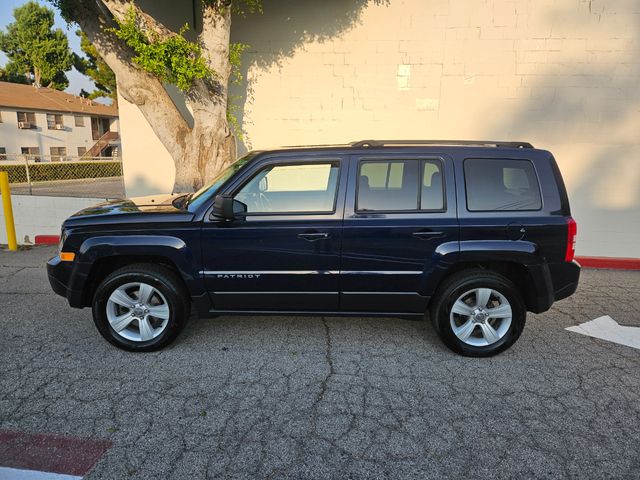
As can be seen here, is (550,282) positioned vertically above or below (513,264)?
below

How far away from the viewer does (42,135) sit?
34219mm

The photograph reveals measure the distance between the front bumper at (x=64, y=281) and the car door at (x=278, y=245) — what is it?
3.85ft

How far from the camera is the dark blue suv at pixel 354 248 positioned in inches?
137

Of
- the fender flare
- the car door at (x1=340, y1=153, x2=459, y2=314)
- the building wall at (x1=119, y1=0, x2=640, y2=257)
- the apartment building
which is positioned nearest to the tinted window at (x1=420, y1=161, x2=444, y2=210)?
the car door at (x1=340, y1=153, x2=459, y2=314)

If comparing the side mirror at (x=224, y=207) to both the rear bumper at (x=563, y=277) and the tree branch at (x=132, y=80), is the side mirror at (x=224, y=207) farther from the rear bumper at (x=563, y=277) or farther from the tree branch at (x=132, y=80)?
the tree branch at (x=132, y=80)

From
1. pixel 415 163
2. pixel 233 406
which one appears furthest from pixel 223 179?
pixel 233 406

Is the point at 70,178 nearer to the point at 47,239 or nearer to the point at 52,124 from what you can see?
the point at 47,239

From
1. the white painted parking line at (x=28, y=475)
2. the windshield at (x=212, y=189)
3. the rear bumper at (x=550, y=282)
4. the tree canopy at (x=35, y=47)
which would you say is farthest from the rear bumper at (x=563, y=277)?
the tree canopy at (x=35, y=47)

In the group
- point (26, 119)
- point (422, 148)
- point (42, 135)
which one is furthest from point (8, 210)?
point (42, 135)

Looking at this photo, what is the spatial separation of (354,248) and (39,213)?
7.08m

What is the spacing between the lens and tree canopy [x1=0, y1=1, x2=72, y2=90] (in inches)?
1764

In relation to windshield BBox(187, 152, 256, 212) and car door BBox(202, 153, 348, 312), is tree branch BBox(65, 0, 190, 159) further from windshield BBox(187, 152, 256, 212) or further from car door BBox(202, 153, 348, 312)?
car door BBox(202, 153, 348, 312)

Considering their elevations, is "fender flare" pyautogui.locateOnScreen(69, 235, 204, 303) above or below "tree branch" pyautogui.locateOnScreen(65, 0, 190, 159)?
below

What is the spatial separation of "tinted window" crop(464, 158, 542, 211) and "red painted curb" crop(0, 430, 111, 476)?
3.23m
